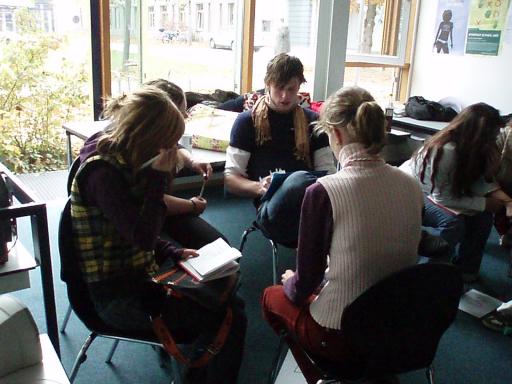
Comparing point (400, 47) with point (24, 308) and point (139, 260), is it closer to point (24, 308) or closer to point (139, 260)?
point (139, 260)

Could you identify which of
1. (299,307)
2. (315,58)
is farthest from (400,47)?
(299,307)

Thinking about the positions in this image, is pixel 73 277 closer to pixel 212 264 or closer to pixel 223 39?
pixel 212 264

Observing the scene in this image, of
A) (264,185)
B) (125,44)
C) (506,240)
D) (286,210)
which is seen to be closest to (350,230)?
(286,210)

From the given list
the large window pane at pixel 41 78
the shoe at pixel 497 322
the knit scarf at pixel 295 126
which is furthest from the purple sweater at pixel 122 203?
the large window pane at pixel 41 78

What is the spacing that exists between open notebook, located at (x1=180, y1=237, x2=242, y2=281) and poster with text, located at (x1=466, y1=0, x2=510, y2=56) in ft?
12.2

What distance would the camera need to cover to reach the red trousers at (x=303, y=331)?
138 cm

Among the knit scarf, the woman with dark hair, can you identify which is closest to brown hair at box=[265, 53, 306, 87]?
the knit scarf

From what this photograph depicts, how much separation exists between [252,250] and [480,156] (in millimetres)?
1336

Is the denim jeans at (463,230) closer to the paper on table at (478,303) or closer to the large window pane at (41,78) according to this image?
the paper on table at (478,303)

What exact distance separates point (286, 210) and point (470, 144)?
0.92 meters

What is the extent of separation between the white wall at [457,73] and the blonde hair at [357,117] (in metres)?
3.36

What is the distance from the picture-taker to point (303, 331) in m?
1.42

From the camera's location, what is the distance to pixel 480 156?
2270mm

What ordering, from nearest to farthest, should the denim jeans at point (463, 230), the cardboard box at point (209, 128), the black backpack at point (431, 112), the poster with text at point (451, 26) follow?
the denim jeans at point (463, 230)
the cardboard box at point (209, 128)
the black backpack at point (431, 112)
the poster with text at point (451, 26)
